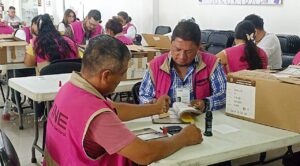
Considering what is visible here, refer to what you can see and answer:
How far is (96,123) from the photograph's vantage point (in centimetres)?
140

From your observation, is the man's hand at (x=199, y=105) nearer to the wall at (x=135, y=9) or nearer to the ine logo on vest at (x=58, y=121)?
the ine logo on vest at (x=58, y=121)

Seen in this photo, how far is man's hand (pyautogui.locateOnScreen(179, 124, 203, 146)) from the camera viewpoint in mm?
1688

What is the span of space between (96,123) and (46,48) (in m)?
2.88

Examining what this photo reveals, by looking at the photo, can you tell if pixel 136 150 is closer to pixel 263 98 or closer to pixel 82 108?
pixel 82 108

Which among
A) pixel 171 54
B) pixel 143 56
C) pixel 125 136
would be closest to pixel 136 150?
pixel 125 136

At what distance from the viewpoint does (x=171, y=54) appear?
2418 millimetres

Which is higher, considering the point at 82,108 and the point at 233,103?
the point at 82,108

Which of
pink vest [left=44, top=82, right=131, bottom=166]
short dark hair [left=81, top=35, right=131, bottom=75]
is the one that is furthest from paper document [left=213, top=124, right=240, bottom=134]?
short dark hair [left=81, top=35, right=131, bottom=75]

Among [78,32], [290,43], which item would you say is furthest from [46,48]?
[290,43]

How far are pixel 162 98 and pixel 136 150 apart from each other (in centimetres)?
81

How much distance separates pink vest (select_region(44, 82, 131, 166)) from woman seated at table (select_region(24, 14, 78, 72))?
8.66 ft

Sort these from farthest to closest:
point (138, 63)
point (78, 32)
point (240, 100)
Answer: point (78, 32)
point (138, 63)
point (240, 100)

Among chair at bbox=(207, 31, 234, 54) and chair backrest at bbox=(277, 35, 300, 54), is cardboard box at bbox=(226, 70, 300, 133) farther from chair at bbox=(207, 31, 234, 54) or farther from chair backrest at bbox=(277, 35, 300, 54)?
chair at bbox=(207, 31, 234, 54)

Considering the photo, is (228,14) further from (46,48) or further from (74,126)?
(74,126)
